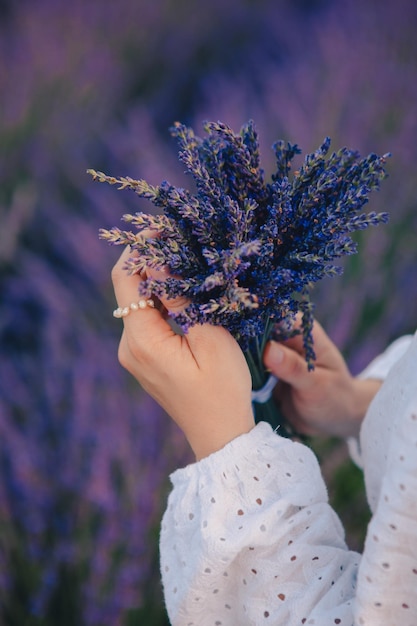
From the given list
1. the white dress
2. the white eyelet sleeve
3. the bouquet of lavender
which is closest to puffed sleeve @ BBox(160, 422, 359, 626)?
the white dress

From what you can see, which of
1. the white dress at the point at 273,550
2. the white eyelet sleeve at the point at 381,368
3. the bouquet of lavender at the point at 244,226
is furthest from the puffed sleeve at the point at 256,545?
the white eyelet sleeve at the point at 381,368

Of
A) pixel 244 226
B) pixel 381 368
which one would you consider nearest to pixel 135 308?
pixel 244 226

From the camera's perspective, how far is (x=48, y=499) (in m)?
1.14

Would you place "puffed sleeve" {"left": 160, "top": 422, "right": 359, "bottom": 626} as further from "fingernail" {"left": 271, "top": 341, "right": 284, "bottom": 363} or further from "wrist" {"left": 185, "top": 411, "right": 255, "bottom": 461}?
"fingernail" {"left": 271, "top": 341, "right": 284, "bottom": 363}

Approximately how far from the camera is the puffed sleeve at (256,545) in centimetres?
63

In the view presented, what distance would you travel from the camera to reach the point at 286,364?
34.3 inches

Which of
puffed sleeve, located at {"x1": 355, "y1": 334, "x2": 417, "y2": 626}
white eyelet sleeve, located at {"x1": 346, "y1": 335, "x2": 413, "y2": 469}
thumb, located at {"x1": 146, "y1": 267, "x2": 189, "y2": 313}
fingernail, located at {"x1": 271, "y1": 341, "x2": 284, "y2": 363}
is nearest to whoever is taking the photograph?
puffed sleeve, located at {"x1": 355, "y1": 334, "x2": 417, "y2": 626}

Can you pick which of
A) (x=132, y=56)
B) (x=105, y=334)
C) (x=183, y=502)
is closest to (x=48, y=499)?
(x=105, y=334)

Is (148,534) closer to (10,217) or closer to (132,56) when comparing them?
(10,217)

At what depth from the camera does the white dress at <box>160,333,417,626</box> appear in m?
0.58

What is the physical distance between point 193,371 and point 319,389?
1.14 feet

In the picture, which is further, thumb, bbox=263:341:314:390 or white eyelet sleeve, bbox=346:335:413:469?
white eyelet sleeve, bbox=346:335:413:469

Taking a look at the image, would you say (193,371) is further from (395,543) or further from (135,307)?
(395,543)

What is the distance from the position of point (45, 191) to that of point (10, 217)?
0.34ft
